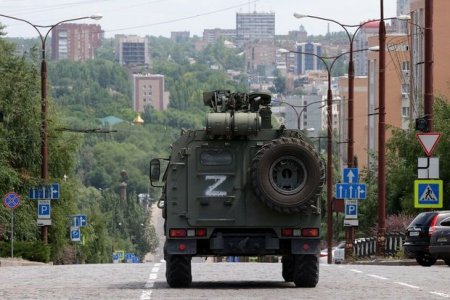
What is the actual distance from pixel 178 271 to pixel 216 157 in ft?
6.77

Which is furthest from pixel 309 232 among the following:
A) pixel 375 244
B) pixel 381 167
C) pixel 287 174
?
pixel 375 244

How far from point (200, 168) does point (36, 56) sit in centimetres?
4897

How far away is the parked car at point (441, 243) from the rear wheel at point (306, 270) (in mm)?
13078

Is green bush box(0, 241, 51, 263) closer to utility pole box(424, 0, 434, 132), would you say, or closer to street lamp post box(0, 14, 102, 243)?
street lamp post box(0, 14, 102, 243)

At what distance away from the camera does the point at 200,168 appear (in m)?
30.4

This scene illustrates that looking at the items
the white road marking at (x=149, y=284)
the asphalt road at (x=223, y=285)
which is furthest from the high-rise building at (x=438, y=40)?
the asphalt road at (x=223, y=285)

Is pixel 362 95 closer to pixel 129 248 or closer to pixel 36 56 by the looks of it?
pixel 129 248

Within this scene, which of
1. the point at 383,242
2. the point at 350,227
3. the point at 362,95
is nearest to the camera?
the point at 383,242

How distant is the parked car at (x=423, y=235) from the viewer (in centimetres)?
4441

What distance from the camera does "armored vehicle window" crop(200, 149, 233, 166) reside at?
99.8ft

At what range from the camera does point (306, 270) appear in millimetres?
29984

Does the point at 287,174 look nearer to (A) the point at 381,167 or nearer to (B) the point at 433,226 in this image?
(B) the point at 433,226

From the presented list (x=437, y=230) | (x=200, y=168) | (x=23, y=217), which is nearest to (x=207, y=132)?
(x=200, y=168)

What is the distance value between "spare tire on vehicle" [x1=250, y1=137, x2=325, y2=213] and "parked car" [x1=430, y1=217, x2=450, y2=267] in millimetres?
13528
